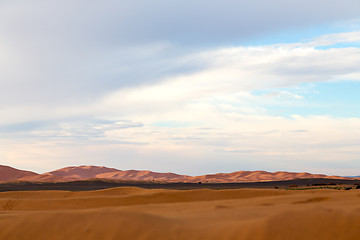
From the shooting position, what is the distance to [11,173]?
81188 millimetres

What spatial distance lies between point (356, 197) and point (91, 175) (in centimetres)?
9723

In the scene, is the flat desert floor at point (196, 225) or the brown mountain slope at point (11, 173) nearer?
the flat desert floor at point (196, 225)

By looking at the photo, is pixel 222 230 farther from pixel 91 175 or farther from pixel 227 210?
pixel 91 175

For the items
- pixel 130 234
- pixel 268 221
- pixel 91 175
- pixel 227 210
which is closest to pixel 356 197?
pixel 227 210

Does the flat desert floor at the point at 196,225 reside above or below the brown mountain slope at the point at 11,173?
below

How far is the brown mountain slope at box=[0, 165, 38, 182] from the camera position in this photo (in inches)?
3063

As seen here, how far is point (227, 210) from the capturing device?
927 cm

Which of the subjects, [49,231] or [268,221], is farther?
[49,231]

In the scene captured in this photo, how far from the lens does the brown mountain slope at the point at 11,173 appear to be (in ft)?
255

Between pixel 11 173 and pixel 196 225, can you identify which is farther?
pixel 11 173

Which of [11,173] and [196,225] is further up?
[11,173]

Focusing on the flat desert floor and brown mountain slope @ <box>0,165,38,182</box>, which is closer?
the flat desert floor

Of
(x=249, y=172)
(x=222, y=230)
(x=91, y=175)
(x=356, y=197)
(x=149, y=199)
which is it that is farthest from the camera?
(x=91, y=175)

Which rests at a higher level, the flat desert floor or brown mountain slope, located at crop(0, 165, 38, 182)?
brown mountain slope, located at crop(0, 165, 38, 182)
